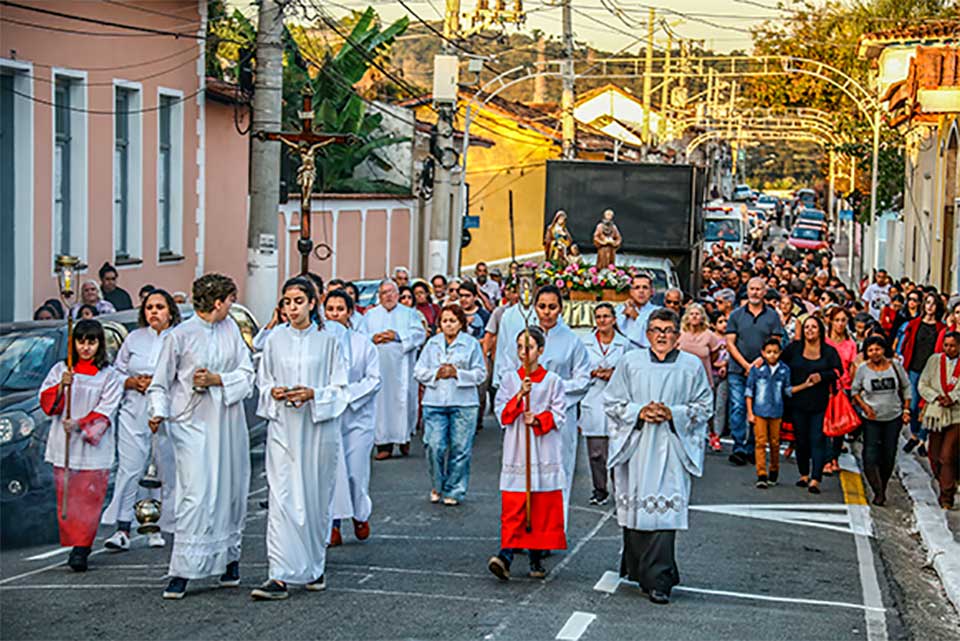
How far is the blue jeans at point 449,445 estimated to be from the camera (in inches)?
502

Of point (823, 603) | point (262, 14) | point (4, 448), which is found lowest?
point (823, 603)

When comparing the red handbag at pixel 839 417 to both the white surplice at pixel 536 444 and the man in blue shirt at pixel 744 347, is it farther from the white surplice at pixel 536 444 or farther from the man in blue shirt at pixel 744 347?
the white surplice at pixel 536 444

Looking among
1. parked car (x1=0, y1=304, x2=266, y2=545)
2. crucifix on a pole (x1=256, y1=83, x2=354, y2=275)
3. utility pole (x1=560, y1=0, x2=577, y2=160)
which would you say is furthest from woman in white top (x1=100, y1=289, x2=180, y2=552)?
utility pole (x1=560, y1=0, x2=577, y2=160)

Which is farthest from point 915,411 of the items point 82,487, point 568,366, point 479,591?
point 82,487

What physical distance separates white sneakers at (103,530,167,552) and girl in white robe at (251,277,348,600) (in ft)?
5.67

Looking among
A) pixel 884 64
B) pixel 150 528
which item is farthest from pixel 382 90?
pixel 150 528

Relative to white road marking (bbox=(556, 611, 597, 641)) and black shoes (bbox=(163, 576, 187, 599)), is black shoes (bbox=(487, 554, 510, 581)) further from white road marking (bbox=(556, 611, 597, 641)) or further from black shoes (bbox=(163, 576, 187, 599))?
black shoes (bbox=(163, 576, 187, 599))

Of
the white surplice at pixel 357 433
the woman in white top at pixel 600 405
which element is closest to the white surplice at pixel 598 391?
the woman in white top at pixel 600 405

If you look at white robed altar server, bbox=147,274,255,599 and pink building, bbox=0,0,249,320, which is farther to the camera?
pink building, bbox=0,0,249,320

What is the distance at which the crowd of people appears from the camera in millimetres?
9195

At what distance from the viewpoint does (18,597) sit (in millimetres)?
9016

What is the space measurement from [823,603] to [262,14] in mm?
10931

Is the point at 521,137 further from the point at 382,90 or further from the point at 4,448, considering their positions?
the point at 4,448

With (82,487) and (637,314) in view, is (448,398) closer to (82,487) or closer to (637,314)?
(637,314)
